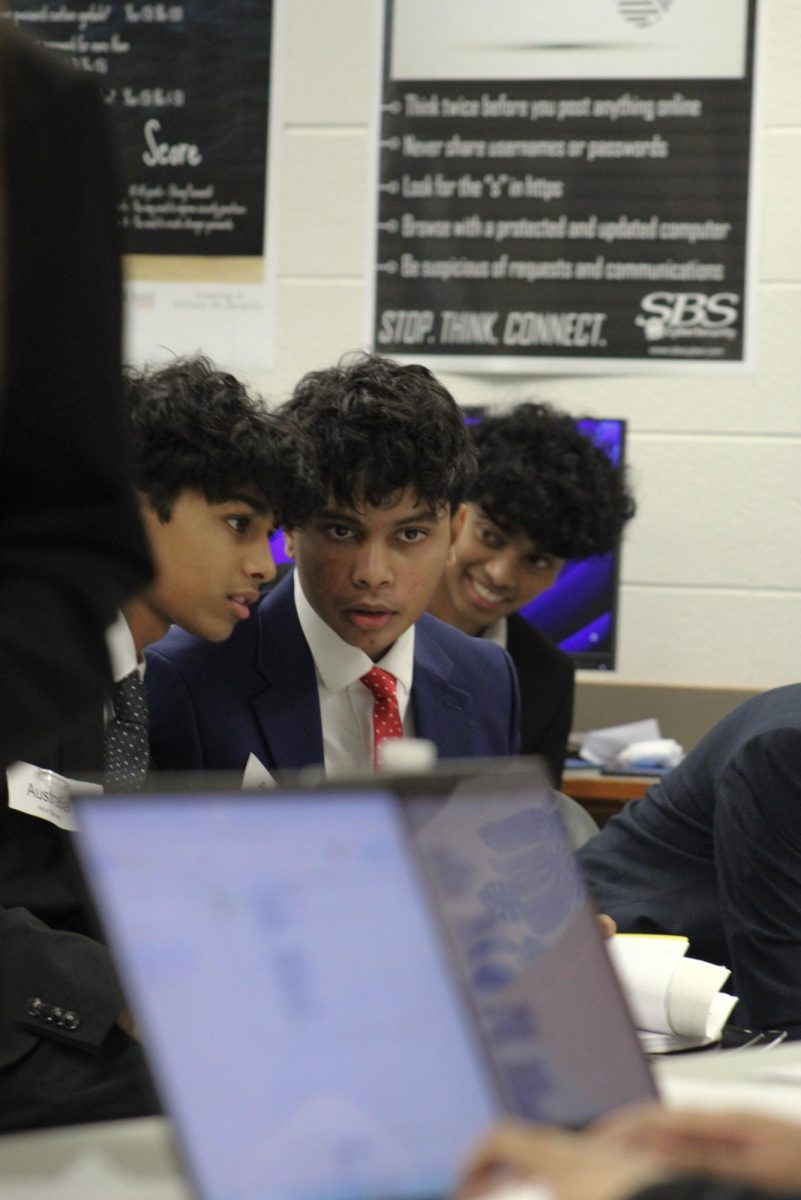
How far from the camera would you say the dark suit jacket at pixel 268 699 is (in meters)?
1.85

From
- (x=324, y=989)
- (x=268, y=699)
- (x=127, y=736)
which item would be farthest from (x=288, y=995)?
(x=268, y=699)

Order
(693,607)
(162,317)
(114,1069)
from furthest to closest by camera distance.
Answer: (162,317)
(693,607)
(114,1069)

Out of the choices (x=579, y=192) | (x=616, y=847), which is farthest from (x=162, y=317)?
(x=616, y=847)

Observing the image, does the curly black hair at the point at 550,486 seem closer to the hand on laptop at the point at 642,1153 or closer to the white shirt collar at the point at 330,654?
the white shirt collar at the point at 330,654

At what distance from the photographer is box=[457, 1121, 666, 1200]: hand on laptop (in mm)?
558

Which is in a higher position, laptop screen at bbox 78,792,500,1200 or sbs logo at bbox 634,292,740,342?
sbs logo at bbox 634,292,740,342

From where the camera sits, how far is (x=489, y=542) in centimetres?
332

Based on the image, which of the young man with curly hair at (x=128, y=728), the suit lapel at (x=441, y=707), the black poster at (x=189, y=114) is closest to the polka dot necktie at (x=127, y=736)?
the young man with curly hair at (x=128, y=728)

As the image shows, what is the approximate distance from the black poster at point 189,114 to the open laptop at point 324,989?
11.7ft

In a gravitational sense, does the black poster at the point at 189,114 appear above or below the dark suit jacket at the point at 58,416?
above

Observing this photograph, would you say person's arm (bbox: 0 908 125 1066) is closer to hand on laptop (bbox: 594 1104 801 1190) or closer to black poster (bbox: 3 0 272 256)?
hand on laptop (bbox: 594 1104 801 1190)

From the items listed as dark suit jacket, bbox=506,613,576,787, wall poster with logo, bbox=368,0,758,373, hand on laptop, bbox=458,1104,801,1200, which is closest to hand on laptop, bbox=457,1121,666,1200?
hand on laptop, bbox=458,1104,801,1200

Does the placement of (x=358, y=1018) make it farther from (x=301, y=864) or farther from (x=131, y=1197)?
(x=131, y=1197)

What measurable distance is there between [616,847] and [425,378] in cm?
75
